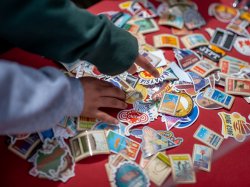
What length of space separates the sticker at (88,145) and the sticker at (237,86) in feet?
1.00

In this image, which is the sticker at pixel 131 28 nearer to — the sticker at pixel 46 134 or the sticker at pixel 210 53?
the sticker at pixel 210 53

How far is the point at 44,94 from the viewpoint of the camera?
49 centimetres

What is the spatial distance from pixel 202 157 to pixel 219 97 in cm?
15

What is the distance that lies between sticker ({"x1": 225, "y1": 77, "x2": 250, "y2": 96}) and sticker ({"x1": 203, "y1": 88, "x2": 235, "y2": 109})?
18 mm

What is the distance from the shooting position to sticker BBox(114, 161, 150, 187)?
543 mm

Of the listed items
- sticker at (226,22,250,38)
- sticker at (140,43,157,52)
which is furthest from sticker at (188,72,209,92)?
sticker at (226,22,250,38)

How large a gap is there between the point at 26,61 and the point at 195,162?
41 cm

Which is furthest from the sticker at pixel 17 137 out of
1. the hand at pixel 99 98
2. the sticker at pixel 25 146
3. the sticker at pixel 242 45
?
the sticker at pixel 242 45

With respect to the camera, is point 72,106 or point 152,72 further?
point 152,72

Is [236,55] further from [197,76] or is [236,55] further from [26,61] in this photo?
[26,61]

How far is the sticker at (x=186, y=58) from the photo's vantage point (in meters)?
0.74

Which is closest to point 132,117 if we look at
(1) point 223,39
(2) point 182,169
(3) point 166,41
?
(2) point 182,169

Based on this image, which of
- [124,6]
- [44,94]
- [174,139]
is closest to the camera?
[44,94]

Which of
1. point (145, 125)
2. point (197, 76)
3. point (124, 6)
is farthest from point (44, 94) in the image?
point (124, 6)
